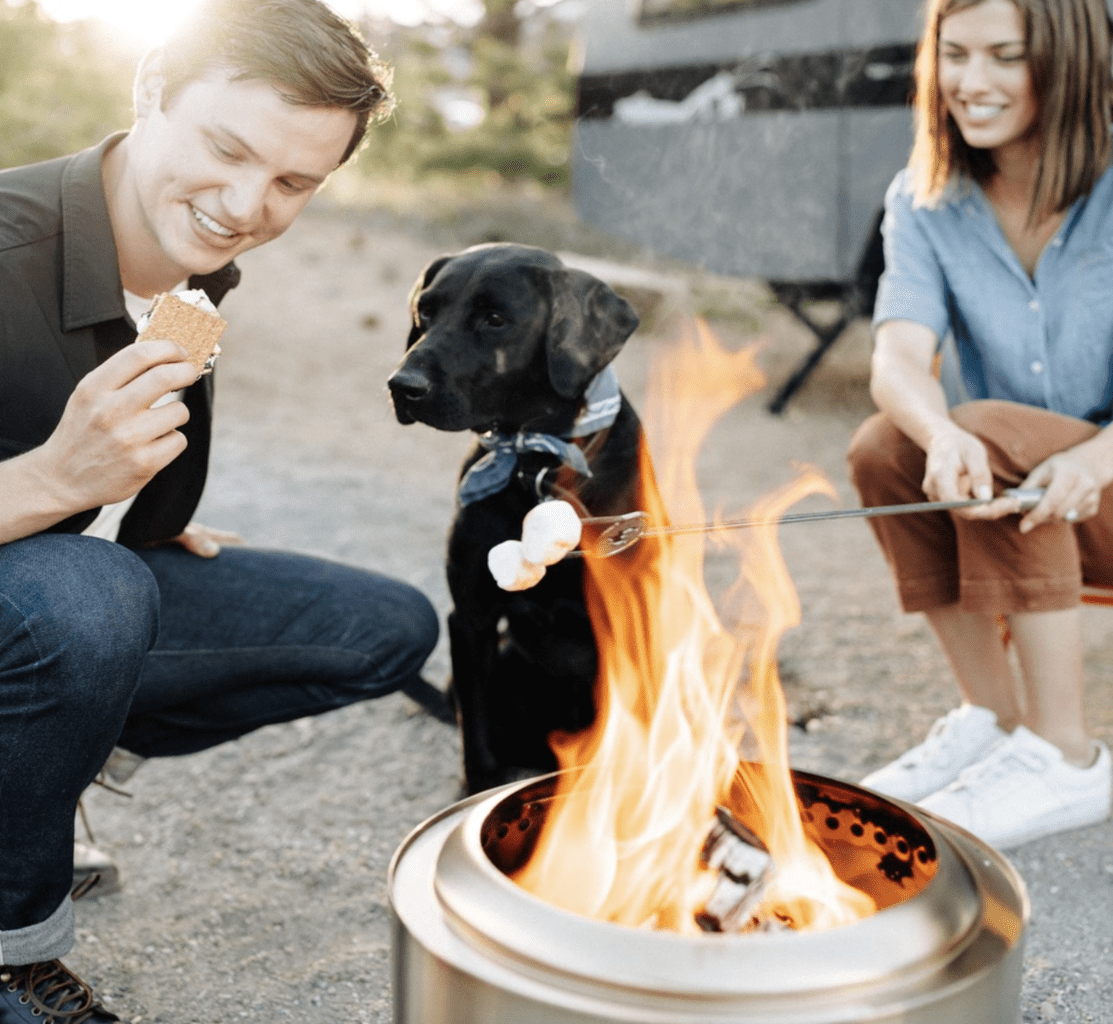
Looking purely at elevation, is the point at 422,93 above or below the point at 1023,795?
above

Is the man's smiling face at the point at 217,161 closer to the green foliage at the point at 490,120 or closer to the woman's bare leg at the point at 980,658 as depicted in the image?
the woman's bare leg at the point at 980,658

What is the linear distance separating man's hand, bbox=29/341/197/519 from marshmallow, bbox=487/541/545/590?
452 mm

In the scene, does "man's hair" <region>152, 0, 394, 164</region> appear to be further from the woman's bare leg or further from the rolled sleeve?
the woman's bare leg

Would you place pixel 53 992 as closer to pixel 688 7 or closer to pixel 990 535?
pixel 990 535

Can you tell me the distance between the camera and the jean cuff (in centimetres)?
157

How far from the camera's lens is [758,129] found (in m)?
5.76

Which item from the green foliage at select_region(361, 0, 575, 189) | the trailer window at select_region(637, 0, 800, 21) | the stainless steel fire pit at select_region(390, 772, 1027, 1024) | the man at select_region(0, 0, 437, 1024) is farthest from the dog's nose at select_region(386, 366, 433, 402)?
the green foliage at select_region(361, 0, 575, 189)

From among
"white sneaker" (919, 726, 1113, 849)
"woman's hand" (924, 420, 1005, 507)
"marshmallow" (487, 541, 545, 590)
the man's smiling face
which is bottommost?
"white sneaker" (919, 726, 1113, 849)

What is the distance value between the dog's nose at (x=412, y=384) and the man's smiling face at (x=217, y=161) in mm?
545

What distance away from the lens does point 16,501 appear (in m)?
1.54

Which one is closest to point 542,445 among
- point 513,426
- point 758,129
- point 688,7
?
point 513,426

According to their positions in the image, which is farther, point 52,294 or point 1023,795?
point 1023,795

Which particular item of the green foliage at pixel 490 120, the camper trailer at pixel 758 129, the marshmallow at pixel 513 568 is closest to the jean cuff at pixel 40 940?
the marshmallow at pixel 513 568

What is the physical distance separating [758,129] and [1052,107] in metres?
3.66
